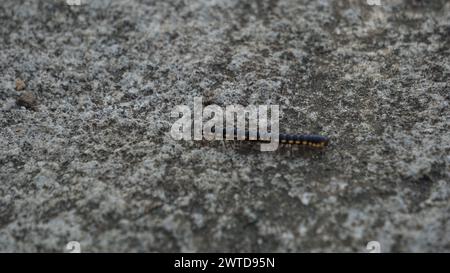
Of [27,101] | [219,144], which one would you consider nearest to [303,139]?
[219,144]

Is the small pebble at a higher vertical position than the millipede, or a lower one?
higher

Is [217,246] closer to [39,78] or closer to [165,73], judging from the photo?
[165,73]

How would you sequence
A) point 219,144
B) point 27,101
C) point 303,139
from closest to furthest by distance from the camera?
point 303,139, point 219,144, point 27,101

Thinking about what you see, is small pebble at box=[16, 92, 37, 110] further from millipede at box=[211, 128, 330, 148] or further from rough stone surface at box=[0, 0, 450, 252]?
millipede at box=[211, 128, 330, 148]

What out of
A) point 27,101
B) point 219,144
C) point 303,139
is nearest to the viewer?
point 303,139

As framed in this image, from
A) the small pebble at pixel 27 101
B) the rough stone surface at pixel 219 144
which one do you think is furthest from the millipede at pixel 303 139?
the small pebble at pixel 27 101

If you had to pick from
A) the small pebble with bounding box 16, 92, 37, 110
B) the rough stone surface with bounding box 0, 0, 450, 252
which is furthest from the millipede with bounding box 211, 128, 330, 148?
the small pebble with bounding box 16, 92, 37, 110

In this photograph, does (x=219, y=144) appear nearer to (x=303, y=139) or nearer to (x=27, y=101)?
(x=303, y=139)
